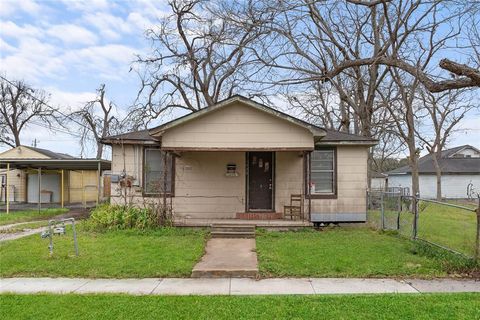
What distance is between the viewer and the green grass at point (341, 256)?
6484 millimetres

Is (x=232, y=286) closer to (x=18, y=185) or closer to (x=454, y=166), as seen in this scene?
(x=18, y=185)

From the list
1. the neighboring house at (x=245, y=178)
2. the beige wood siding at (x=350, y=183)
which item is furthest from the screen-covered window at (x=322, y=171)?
the beige wood siding at (x=350, y=183)

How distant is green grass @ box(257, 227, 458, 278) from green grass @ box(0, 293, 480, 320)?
1.26 metres

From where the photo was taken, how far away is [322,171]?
12164 mm

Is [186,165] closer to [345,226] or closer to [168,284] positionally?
[345,226]

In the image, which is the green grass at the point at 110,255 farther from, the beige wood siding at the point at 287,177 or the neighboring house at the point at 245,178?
the beige wood siding at the point at 287,177

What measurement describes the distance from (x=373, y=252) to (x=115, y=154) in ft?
26.5

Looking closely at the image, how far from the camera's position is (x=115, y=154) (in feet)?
39.4

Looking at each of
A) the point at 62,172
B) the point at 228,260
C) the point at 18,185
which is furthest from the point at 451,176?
the point at 18,185

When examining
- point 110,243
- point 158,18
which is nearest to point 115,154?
point 110,243

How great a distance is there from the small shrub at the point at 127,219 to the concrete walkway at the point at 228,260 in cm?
216

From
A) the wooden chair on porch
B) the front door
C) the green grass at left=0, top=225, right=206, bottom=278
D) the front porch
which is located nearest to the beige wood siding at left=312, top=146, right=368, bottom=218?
the wooden chair on porch

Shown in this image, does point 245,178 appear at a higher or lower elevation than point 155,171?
lower

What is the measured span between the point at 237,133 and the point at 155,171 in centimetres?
321
